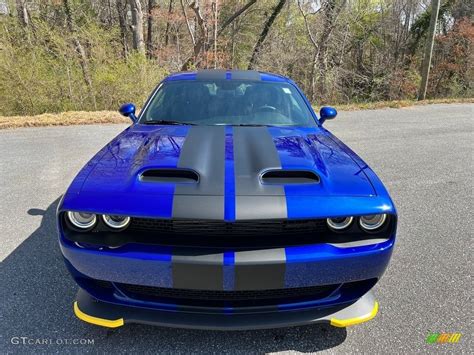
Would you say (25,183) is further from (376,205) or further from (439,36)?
(439,36)

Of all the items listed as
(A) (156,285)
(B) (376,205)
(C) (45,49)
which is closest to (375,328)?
(B) (376,205)

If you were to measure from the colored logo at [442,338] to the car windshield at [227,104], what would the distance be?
69.1 inches

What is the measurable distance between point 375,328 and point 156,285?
141cm

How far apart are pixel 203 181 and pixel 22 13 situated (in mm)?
17390

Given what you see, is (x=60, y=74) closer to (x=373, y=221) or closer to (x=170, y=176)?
(x=170, y=176)

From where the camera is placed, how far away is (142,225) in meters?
1.68

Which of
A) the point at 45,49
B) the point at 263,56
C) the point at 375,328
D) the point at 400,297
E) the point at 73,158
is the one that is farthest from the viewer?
the point at 263,56

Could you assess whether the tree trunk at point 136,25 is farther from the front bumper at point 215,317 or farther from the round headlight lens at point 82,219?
the front bumper at point 215,317

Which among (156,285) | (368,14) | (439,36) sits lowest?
(156,285)

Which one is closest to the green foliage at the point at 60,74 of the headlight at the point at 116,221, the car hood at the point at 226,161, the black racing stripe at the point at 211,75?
the black racing stripe at the point at 211,75

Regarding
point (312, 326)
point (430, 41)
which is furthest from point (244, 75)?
point (430, 41)

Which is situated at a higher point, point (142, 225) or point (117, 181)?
point (117, 181)

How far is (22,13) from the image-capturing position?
14484 mm

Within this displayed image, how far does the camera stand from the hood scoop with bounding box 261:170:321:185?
1750mm
